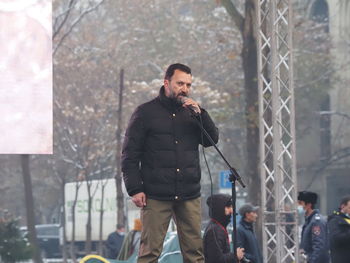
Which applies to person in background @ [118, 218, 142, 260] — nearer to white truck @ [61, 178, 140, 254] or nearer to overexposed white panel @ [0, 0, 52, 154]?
overexposed white panel @ [0, 0, 52, 154]

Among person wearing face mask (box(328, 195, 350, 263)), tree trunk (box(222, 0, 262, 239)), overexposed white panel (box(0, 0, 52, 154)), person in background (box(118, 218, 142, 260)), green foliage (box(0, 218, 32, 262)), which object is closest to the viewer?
overexposed white panel (box(0, 0, 52, 154))

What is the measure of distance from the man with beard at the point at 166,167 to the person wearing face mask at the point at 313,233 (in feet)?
14.9

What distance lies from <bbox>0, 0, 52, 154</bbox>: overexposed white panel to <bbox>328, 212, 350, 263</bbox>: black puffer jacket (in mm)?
3187

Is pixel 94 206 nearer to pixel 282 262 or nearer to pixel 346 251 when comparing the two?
pixel 282 262

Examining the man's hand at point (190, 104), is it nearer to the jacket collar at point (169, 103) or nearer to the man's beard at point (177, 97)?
the man's beard at point (177, 97)

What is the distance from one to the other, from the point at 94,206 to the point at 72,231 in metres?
1.29

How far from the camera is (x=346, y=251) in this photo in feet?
36.8

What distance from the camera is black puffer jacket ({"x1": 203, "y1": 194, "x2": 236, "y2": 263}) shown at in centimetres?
884

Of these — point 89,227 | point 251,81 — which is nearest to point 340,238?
point 251,81

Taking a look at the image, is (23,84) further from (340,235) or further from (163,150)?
(163,150)

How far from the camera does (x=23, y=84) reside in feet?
36.8

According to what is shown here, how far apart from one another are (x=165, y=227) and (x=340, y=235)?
402 cm

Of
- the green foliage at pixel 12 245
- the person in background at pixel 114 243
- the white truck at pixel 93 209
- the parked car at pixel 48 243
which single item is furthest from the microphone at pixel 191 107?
the parked car at pixel 48 243

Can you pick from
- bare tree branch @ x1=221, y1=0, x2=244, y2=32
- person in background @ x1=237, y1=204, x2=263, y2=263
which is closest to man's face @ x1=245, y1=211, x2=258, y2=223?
person in background @ x1=237, y1=204, x2=263, y2=263
